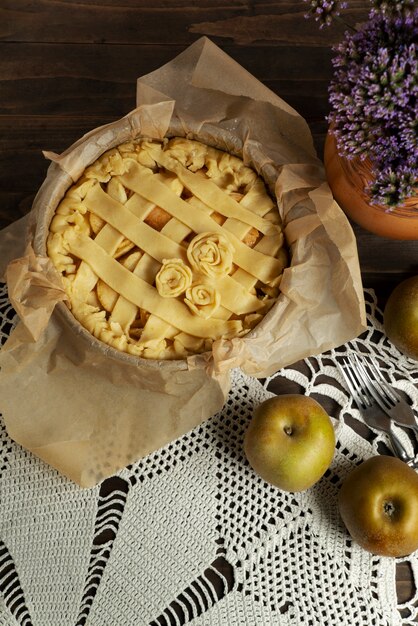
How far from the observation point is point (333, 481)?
3.02 ft

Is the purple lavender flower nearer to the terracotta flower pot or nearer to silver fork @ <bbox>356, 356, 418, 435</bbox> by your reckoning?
the terracotta flower pot

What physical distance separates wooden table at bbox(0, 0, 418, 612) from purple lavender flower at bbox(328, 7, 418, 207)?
0.96 feet

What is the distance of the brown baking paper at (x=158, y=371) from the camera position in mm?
868

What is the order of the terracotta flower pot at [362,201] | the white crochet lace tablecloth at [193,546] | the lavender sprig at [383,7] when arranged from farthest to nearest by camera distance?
the white crochet lace tablecloth at [193,546], the terracotta flower pot at [362,201], the lavender sprig at [383,7]

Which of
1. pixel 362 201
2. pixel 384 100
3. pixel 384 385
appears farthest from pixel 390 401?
pixel 384 100

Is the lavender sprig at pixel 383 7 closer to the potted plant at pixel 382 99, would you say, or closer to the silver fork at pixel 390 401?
the potted plant at pixel 382 99

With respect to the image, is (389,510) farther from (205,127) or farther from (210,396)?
(205,127)

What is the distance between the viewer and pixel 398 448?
91 cm

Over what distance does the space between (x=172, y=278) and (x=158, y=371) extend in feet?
0.39

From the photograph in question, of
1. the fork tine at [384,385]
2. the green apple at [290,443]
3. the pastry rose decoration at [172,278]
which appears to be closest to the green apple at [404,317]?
the fork tine at [384,385]

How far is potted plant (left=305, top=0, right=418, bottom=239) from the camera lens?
2.12ft

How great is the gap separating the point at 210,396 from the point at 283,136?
0.37 meters

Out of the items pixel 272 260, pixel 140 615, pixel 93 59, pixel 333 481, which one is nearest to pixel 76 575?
pixel 140 615

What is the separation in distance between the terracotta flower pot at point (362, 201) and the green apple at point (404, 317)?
3.0 inches
